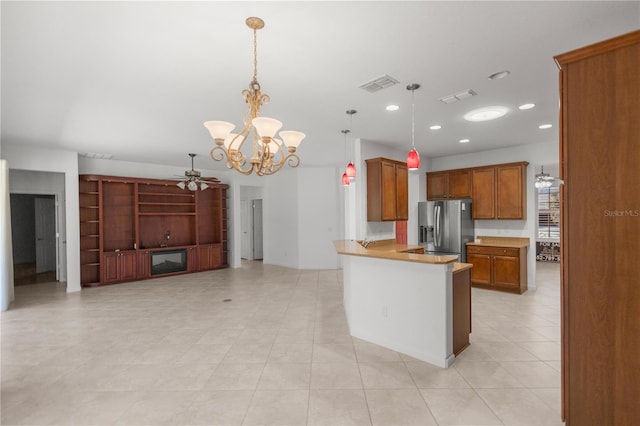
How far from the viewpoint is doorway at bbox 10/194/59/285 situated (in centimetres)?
815

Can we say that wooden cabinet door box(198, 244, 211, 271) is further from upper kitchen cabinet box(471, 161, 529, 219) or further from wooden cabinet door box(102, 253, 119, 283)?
upper kitchen cabinet box(471, 161, 529, 219)

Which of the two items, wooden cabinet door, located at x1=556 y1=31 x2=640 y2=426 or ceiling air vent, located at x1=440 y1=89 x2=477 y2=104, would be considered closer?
wooden cabinet door, located at x1=556 y1=31 x2=640 y2=426

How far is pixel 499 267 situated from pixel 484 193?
1.53m

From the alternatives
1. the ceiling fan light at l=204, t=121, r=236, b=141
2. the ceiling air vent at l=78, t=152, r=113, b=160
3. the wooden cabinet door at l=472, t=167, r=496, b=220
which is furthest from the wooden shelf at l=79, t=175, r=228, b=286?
the wooden cabinet door at l=472, t=167, r=496, b=220

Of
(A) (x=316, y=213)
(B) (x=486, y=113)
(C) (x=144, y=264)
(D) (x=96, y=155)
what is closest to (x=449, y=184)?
Answer: (B) (x=486, y=113)

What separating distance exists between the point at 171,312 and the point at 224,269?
12.4ft

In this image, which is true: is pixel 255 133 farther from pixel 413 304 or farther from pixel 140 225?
pixel 140 225

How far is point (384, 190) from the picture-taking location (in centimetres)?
511

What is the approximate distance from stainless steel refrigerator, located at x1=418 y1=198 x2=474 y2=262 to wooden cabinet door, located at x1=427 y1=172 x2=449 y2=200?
18.9 inches

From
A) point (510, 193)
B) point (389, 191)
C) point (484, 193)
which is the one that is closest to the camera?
point (389, 191)

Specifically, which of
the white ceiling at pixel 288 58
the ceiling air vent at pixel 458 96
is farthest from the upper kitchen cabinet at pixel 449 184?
the ceiling air vent at pixel 458 96

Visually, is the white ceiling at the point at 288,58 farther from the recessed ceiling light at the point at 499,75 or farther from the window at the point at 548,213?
the window at the point at 548,213

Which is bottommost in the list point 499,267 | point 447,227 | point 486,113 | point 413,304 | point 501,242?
point 499,267

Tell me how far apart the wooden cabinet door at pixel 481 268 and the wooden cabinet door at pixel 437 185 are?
5.01 feet
